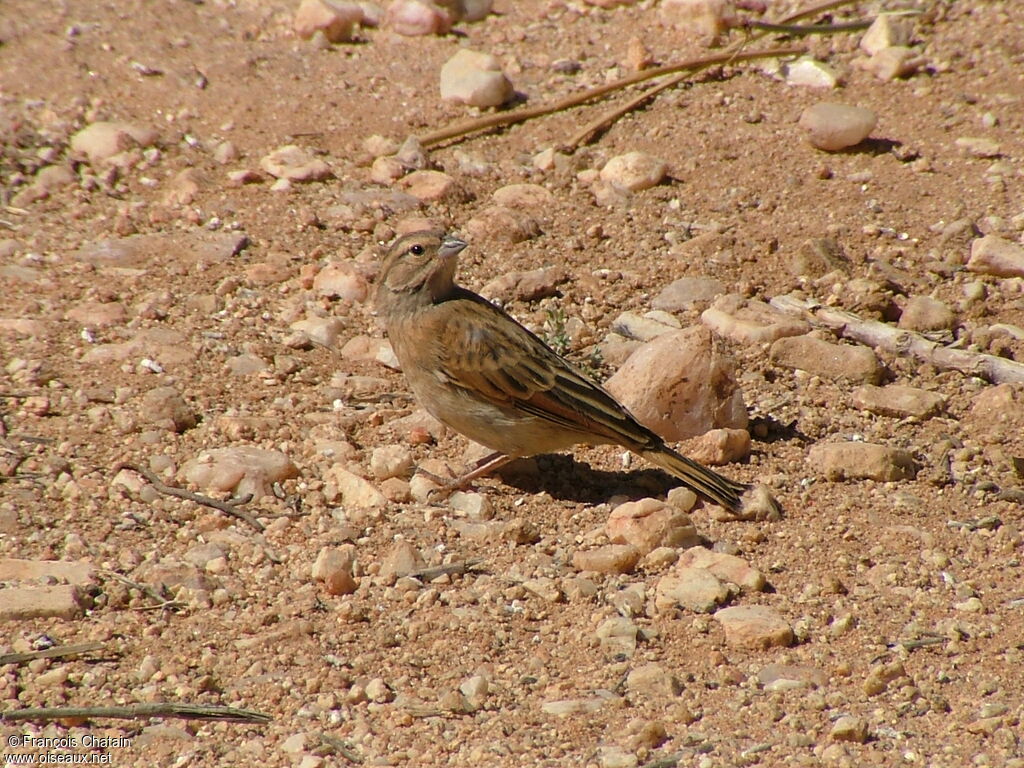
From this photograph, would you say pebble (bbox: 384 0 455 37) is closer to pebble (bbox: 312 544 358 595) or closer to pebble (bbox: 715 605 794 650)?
pebble (bbox: 312 544 358 595)

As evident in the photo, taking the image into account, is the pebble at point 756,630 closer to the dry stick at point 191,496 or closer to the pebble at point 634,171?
the dry stick at point 191,496

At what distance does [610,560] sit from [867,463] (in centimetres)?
137

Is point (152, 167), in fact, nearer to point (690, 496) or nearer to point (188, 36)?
point (188, 36)

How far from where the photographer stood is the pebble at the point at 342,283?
712 centimetres

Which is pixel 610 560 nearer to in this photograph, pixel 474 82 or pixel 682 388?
pixel 682 388

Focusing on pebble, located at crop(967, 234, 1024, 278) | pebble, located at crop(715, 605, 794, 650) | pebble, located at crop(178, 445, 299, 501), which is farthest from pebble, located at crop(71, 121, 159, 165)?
pebble, located at crop(715, 605, 794, 650)

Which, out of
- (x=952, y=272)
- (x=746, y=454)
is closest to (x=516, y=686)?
(x=746, y=454)

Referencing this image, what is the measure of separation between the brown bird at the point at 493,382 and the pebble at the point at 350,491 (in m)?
0.44

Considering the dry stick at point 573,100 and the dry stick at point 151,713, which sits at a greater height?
the dry stick at point 151,713

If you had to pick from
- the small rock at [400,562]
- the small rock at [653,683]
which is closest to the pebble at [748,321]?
the small rock at [400,562]

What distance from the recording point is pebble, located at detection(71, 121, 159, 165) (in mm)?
8203

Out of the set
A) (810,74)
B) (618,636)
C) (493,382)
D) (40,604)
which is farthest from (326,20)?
(618,636)

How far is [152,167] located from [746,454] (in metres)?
4.43

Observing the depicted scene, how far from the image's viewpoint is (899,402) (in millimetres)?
6141
